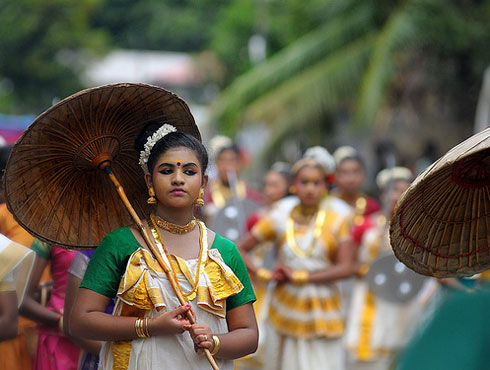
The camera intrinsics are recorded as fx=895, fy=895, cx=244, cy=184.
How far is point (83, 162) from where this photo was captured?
3912 mm

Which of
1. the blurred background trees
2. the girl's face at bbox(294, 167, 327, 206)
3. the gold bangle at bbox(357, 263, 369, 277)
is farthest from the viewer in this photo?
the blurred background trees

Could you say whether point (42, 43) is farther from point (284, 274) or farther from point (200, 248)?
point (200, 248)

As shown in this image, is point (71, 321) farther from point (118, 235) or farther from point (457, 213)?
point (457, 213)

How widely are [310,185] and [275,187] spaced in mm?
3067

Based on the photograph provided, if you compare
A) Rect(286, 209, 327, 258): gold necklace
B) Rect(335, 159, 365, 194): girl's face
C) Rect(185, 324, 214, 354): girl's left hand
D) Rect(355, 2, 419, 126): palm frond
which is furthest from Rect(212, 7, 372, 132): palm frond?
Rect(185, 324, 214, 354): girl's left hand

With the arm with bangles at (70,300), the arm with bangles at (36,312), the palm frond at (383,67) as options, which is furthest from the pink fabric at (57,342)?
the palm frond at (383,67)

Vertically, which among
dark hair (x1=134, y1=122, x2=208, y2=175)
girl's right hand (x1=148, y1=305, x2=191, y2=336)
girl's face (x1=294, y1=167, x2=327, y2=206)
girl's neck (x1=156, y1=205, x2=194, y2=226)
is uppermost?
girl's face (x1=294, y1=167, x2=327, y2=206)

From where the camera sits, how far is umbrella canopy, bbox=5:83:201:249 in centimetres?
371

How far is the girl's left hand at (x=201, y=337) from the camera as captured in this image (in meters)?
3.45

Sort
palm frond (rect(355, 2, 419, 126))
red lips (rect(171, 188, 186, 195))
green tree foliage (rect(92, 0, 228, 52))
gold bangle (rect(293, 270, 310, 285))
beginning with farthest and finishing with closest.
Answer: green tree foliage (rect(92, 0, 228, 52))
palm frond (rect(355, 2, 419, 126))
gold bangle (rect(293, 270, 310, 285))
red lips (rect(171, 188, 186, 195))

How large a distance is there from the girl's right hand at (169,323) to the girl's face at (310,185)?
3521 millimetres

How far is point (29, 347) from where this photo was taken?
4.99m

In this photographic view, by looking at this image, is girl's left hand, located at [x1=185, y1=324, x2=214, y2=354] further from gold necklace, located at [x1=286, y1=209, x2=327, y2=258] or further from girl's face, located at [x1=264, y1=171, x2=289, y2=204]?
girl's face, located at [x1=264, y1=171, x2=289, y2=204]

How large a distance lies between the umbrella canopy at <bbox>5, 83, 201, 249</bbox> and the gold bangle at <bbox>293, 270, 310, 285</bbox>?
291 cm
